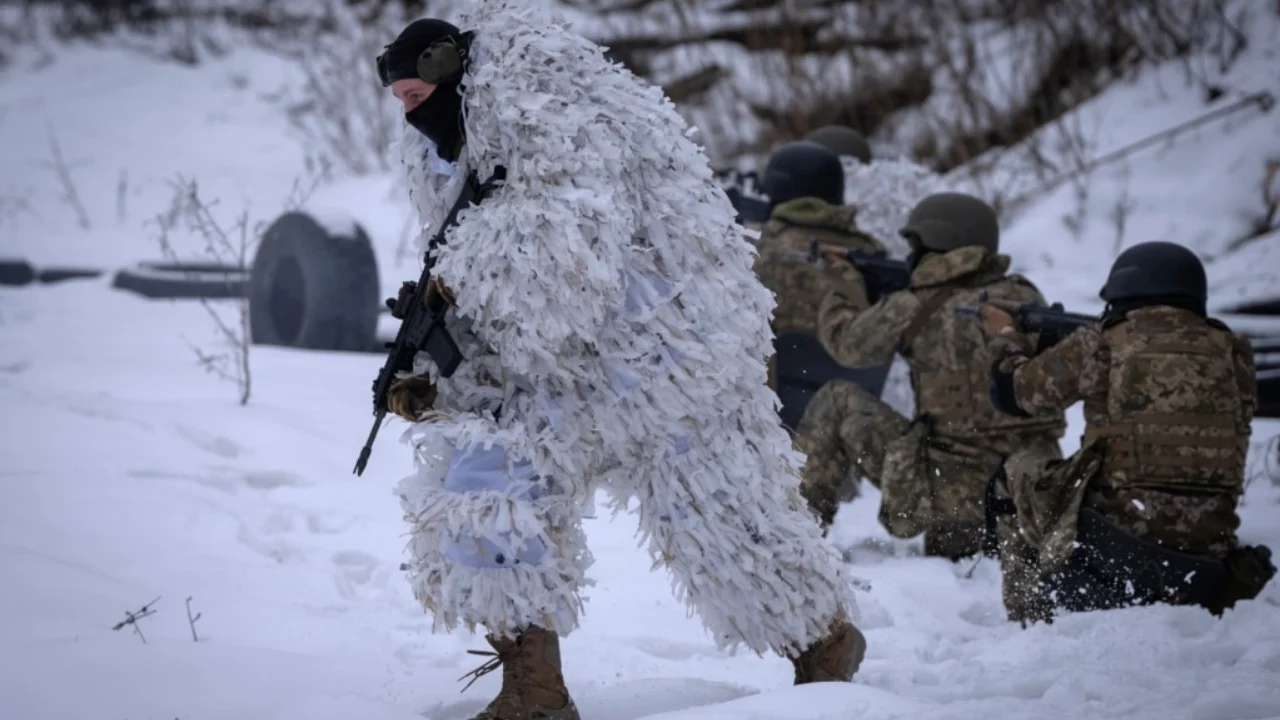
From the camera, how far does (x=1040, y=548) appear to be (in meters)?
3.21

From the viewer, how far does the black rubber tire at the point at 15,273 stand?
29.8 ft

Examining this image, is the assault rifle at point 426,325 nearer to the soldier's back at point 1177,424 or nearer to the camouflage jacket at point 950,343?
the soldier's back at point 1177,424

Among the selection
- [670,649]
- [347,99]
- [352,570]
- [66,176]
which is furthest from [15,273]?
[670,649]

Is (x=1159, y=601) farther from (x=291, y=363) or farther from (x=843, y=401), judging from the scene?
(x=291, y=363)

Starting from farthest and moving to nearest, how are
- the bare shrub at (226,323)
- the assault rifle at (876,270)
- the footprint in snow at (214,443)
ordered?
the bare shrub at (226,323), the footprint in snow at (214,443), the assault rifle at (876,270)

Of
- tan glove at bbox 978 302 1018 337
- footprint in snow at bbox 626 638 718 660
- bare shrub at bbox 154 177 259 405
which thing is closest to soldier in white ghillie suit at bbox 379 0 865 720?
footprint in snow at bbox 626 638 718 660

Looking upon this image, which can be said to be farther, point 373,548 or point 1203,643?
point 373,548

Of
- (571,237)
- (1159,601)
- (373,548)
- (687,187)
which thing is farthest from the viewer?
(373,548)

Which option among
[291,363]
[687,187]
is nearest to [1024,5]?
[291,363]

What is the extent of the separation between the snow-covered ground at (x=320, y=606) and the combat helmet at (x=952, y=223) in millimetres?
925

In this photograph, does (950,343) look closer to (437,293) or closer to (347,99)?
(437,293)

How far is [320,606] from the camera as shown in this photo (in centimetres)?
328

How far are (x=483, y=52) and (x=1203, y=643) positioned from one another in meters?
1.86

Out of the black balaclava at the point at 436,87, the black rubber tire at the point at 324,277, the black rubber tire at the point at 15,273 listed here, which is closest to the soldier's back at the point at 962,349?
the black balaclava at the point at 436,87
